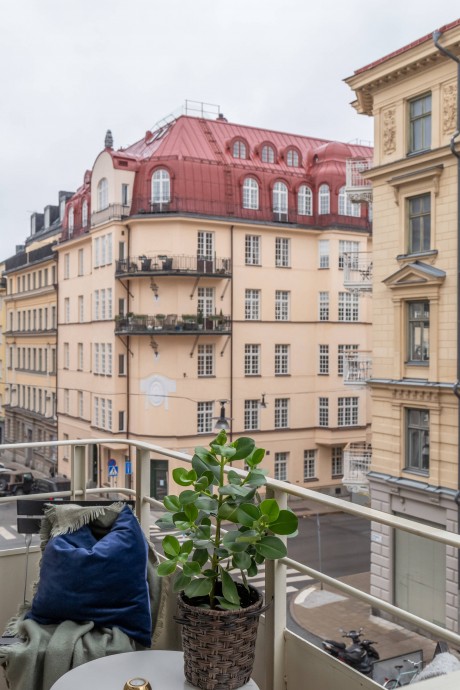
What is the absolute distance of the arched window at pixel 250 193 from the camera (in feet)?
109

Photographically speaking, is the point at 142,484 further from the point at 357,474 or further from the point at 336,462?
the point at 336,462

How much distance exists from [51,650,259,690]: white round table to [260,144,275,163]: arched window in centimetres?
3309

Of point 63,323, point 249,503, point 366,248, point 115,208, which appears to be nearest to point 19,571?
point 249,503

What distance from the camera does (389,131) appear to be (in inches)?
802

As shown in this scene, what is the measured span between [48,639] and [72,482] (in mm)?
1322

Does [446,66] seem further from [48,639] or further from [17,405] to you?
[17,405]

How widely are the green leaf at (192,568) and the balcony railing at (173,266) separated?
2835cm

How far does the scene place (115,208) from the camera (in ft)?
107

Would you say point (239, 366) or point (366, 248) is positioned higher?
point (366, 248)

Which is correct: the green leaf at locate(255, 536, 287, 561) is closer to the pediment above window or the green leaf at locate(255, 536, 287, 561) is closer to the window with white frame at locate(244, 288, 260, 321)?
the pediment above window

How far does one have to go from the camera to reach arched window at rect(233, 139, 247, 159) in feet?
111

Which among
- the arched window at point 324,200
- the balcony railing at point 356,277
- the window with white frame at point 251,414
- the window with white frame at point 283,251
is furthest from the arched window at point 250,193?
the window with white frame at point 251,414

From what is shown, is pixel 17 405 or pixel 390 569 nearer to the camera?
pixel 390 569

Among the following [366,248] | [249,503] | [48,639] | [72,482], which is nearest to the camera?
[249,503]
